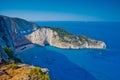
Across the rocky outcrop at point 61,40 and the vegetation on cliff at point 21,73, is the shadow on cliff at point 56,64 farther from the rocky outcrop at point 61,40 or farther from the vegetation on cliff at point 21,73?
the vegetation on cliff at point 21,73

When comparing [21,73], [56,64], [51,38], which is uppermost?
[21,73]

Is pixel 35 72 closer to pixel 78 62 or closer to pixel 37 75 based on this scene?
pixel 37 75

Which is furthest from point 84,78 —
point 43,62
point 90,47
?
point 90,47

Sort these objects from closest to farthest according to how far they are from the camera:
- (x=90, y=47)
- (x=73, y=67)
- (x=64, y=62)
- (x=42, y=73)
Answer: (x=42, y=73)
(x=73, y=67)
(x=64, y=62)
(x=90, y=47)

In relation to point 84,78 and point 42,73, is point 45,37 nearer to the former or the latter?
point 84,78

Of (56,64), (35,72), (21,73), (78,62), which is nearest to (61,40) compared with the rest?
(78,62)

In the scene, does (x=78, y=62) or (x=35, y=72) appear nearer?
(x=35, y=72)
